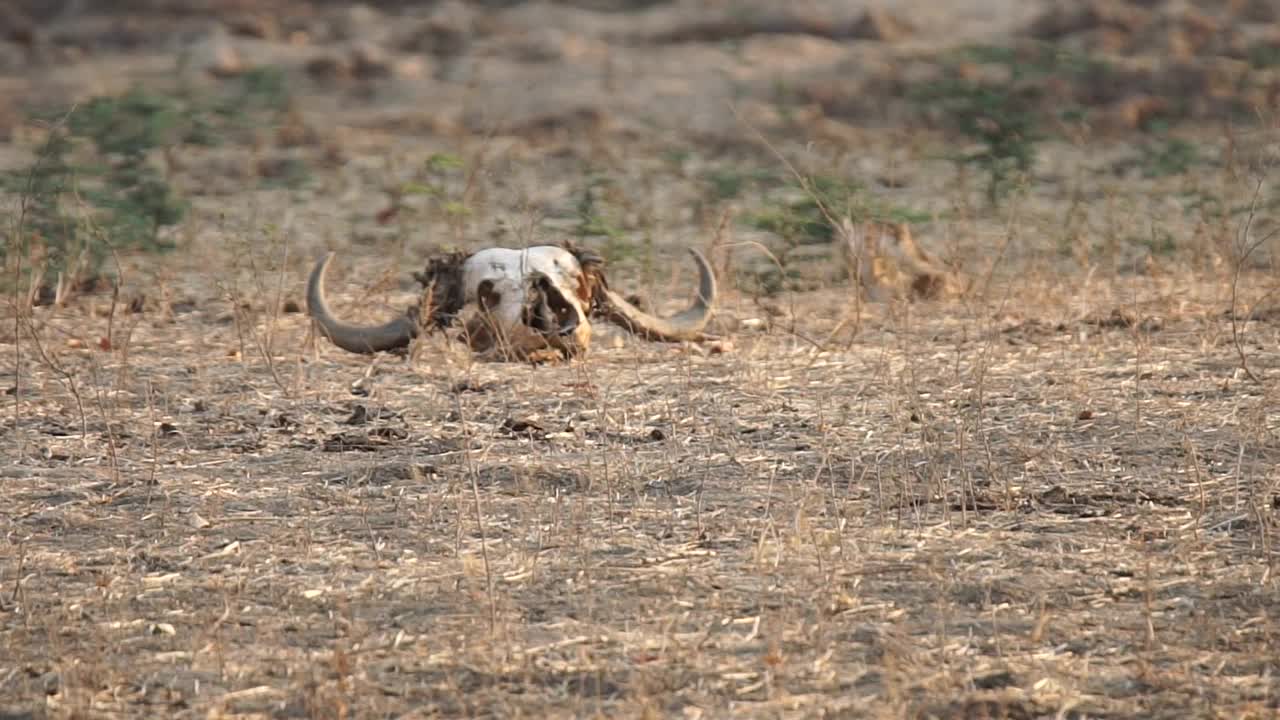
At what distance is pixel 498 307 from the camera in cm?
661

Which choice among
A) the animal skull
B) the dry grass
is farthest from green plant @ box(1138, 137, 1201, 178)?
the animal skull

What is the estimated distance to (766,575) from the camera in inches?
165

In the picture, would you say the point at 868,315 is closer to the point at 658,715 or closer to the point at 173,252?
the point at 173,252

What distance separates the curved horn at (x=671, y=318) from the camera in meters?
6.84

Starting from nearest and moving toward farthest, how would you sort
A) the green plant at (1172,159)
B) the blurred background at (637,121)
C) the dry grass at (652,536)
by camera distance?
the dry grass at (652,536) → the blurred background at (637,121) → the green plant at (1172,159)

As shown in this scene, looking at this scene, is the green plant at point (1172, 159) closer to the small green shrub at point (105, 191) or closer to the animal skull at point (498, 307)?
the animal skull at point (498, 307)

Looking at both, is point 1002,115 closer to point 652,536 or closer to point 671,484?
point 671,484

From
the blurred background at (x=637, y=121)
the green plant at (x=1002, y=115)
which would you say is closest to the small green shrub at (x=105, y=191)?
the blurred background at (x=637, y=121)

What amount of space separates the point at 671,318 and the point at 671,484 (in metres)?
2.05

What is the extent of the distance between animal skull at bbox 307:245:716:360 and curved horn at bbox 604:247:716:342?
0.11 m

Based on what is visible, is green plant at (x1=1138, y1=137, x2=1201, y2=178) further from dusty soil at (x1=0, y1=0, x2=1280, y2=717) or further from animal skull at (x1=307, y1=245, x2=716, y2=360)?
animal skull at (x1=307, y1=245, x2=716, y2=360)

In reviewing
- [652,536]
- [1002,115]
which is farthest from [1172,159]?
[652,536]

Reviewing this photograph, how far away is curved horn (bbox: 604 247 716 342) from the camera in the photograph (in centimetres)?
684

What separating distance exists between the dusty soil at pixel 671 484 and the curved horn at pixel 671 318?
10cm
